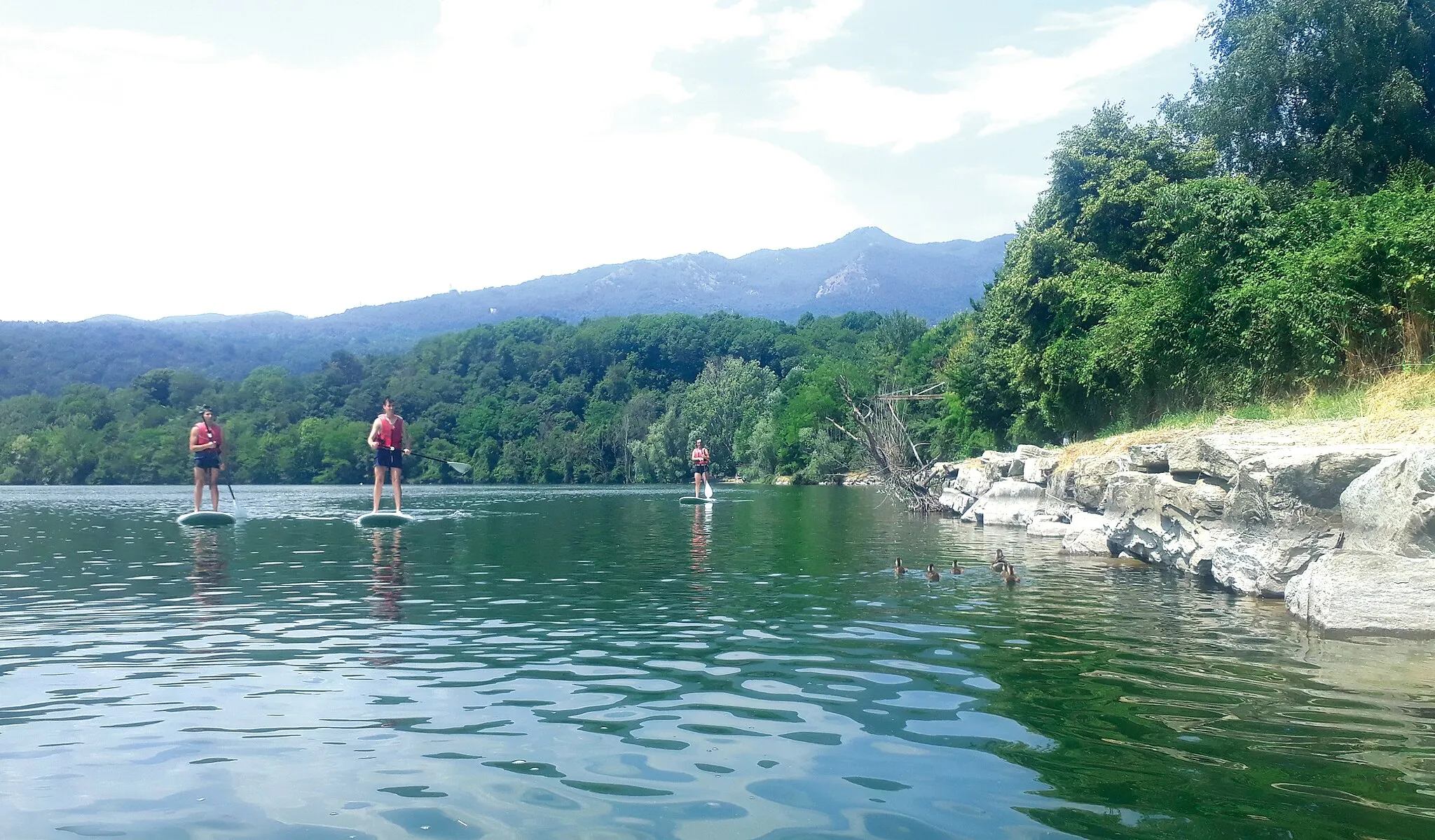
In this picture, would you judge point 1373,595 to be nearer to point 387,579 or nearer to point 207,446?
point 387,579

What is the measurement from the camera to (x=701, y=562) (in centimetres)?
1797

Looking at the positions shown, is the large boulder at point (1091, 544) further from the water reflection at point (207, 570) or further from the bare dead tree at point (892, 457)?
the bare dead tree at point (892, 457)

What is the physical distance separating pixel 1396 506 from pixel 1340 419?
6.67 meters

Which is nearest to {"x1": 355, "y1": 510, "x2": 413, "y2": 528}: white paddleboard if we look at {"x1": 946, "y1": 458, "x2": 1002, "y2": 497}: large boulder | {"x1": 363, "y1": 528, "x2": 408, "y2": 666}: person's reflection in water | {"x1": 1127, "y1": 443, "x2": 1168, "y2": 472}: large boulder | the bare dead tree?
{"x1": 363, "y1": 528, "x2": 408, "y2": 666}: person's reflection in water

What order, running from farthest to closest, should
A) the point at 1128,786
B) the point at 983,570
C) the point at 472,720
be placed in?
1. the point at 983,570
2. the point at 472,720
3. the point at 1128,786

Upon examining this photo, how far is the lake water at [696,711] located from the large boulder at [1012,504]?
12878 millimetres

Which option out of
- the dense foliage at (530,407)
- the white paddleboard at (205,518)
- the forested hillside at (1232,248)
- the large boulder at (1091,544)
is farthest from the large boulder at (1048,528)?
the dense foliage at (530,407)

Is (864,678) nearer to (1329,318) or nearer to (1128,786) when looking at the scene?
(1128,786)

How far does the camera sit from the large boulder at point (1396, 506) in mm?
10242

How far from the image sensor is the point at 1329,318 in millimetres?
20984

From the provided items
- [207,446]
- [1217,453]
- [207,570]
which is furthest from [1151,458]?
[207,446]

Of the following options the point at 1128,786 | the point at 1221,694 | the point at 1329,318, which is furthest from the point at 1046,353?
the point at 1128,786

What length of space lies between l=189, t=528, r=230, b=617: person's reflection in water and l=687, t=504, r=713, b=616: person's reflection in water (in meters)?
6.16

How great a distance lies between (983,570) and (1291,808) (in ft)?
36.5
